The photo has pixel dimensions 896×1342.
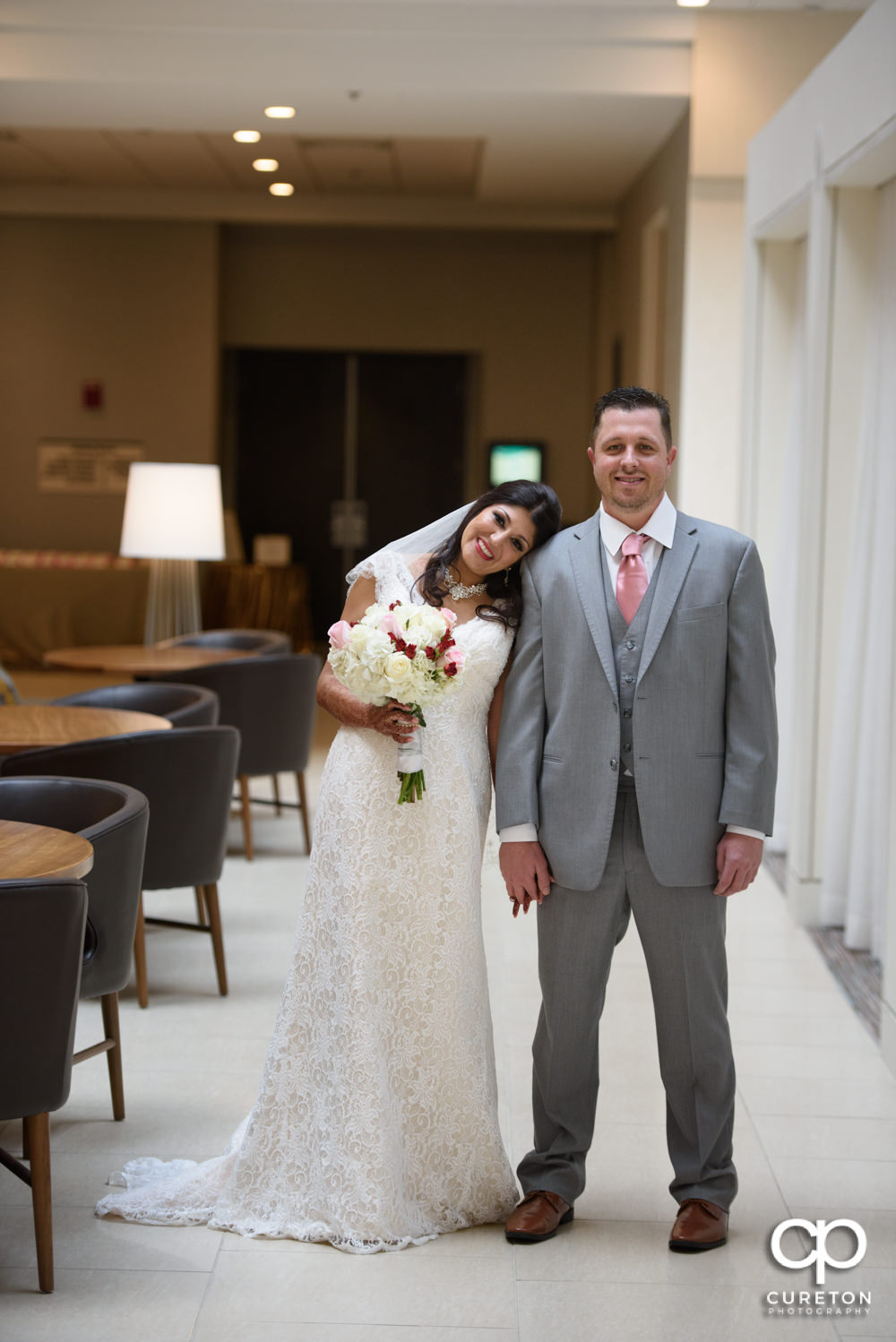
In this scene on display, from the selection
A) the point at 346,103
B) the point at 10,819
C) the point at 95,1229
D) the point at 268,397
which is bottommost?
the point at 95,1229

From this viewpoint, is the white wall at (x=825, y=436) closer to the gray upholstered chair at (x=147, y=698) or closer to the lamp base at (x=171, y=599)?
the gray upholstered chair at (x=147, y=698)

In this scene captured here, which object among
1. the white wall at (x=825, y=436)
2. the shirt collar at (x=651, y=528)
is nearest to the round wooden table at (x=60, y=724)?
the shirt collar at (x=651, y=528)

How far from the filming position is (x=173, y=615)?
25.9ft

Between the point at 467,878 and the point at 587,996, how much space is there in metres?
0.37

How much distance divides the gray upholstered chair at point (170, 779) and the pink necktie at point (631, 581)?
182cm

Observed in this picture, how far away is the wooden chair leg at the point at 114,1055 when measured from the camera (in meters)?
3.65

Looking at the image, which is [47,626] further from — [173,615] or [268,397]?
[173,615]

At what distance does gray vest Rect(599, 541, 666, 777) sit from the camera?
9.49ft

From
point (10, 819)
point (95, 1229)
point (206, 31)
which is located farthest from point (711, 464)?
point (95, 1229)

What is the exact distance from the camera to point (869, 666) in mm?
5254

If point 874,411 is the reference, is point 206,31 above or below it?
above

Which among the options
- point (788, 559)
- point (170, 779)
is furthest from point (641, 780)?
point (788, 559)

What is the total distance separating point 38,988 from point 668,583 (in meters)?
1.48

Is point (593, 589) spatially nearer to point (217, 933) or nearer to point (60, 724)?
point (217, 933)
